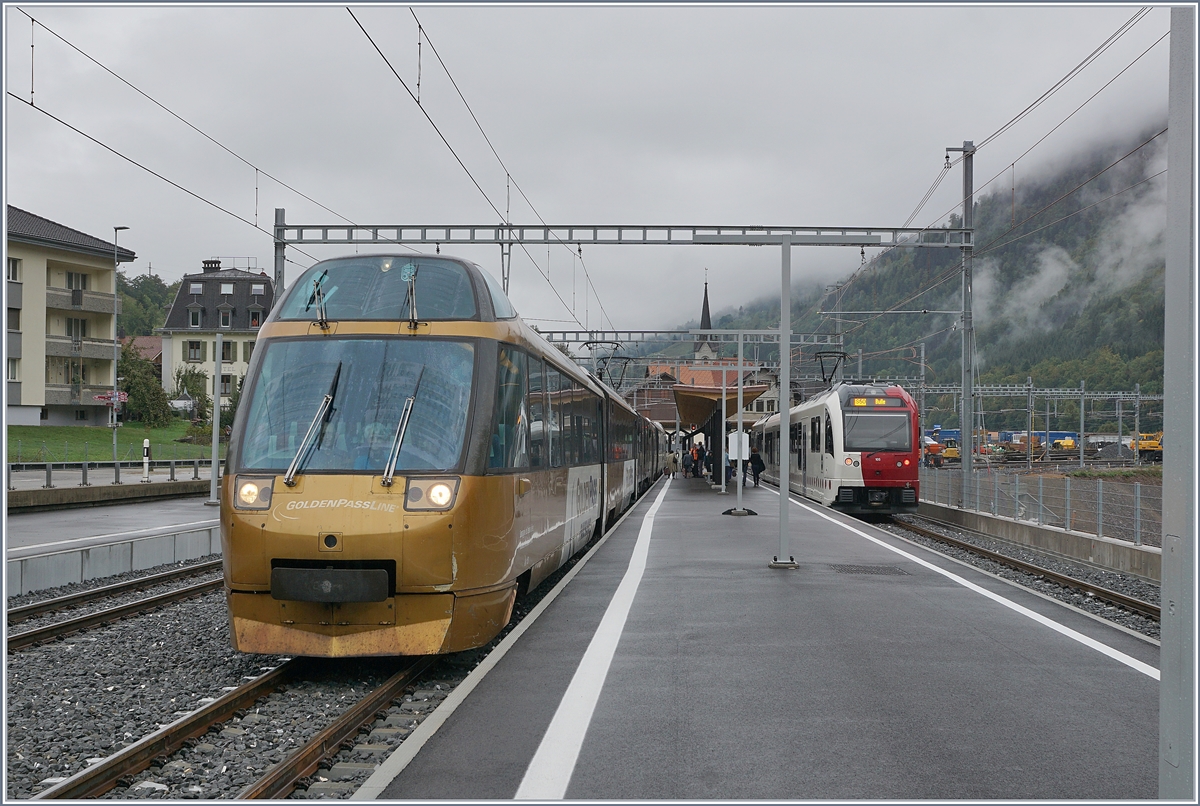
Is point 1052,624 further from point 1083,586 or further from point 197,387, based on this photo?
point 197,387

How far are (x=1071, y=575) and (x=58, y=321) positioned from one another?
165 ft

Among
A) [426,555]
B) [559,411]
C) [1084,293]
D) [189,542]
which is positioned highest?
[1084,293]

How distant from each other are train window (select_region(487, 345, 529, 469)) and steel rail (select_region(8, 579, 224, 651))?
482 cm

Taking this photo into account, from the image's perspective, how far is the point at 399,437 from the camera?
776cm

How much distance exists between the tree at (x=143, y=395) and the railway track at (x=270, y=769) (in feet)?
178

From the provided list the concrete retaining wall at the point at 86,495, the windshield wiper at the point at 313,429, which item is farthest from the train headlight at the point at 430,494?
the concrete retaining wall at the point at 86,495

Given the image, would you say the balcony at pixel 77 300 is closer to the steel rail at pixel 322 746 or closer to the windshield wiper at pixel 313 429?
the windshield wiper at pixel 313 429

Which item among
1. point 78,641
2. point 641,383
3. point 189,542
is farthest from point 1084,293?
point 78,641

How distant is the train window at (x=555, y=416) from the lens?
1103 cm

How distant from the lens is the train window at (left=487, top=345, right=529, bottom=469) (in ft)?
27.4

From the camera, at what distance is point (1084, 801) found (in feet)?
16.1

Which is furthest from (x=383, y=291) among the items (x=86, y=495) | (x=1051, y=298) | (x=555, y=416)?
(x=1051, y=298)

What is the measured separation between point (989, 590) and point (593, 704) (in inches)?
269

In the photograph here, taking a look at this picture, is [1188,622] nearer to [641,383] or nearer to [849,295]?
[641,383]
